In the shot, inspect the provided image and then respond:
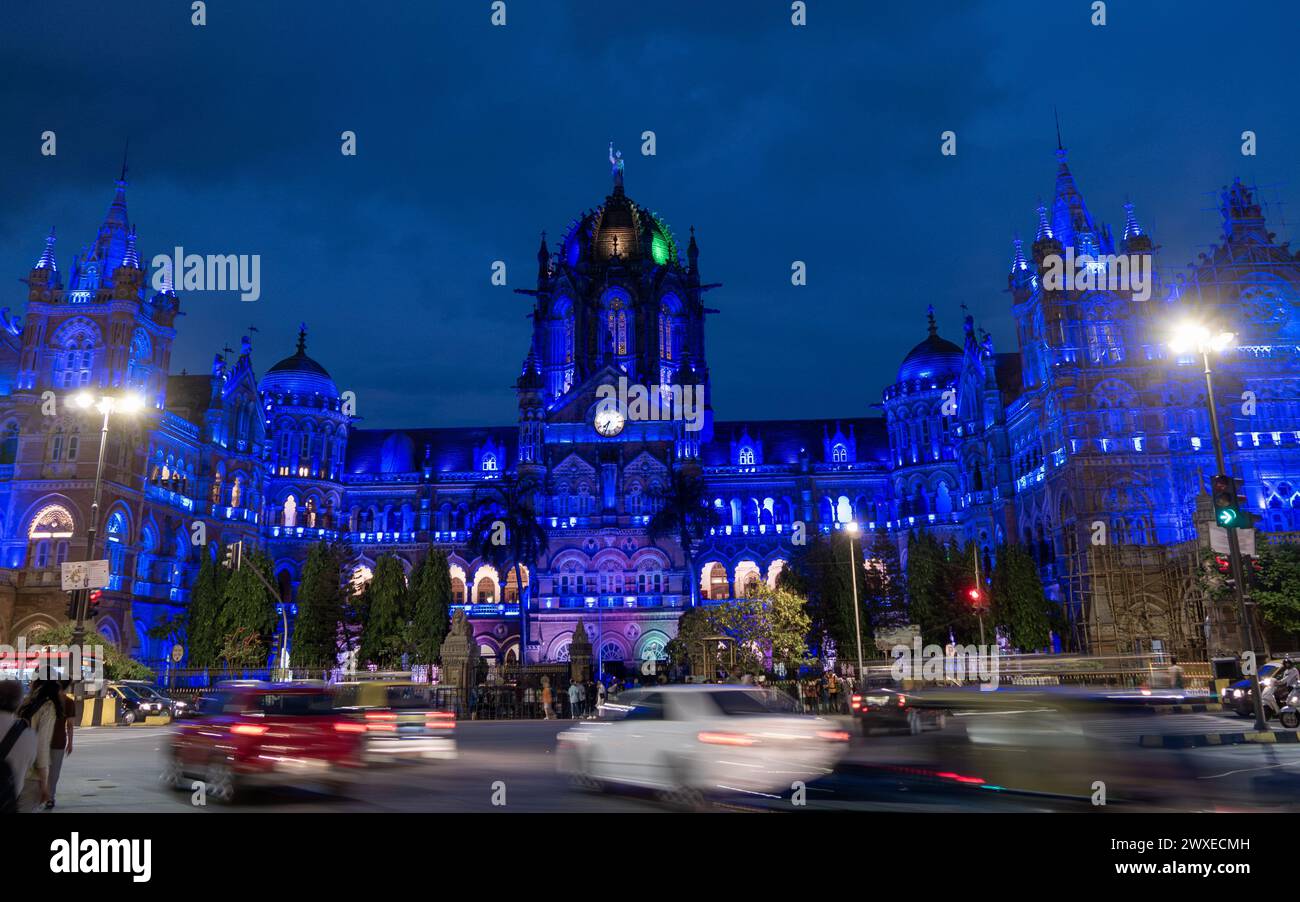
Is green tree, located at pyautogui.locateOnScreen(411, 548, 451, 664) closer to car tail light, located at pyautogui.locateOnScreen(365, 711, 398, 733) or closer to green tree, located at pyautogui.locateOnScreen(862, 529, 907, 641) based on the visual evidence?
green tree, located at pyautogui.locateOnScreen(862, 529, 907, 641)

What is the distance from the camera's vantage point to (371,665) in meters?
61.3

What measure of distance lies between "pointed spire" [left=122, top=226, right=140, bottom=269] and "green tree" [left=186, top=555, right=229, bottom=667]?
65.4ft

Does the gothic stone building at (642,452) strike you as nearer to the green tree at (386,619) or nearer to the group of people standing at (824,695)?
the green tree at (386,619)

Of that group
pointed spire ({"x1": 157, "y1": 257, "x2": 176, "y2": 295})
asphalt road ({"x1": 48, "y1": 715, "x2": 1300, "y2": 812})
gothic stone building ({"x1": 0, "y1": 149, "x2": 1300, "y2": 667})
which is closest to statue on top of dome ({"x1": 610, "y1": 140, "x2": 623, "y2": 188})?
gothic stone building ({"x1": 0, "y1": 149, "x2": 1300, "y2": 667})

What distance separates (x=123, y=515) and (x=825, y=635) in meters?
44.0

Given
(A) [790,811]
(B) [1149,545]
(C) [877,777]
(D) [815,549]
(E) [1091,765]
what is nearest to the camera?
(A) [790,811]

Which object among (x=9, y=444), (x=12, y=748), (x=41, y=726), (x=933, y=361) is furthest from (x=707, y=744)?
(x=933, y=361)

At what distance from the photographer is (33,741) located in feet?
30.9

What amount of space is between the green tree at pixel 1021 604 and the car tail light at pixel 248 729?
45297mm

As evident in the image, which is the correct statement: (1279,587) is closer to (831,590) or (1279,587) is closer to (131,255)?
(831,590)

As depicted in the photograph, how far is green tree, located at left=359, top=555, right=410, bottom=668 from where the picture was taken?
198 ft

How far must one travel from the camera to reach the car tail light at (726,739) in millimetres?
12781
